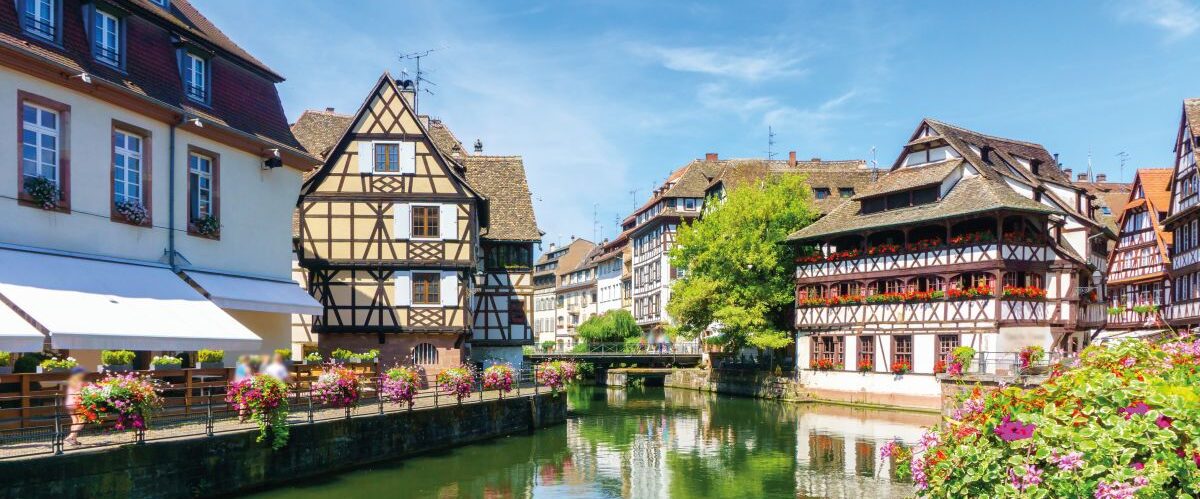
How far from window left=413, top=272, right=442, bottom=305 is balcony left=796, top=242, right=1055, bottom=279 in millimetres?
17901

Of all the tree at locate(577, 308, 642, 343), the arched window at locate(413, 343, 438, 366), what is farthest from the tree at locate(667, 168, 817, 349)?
the tree at locate(577, 308, 642, 343)

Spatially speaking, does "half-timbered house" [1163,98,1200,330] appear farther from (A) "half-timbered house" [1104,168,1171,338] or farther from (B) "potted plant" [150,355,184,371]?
(B) "potted plant" [150,355,184,371]

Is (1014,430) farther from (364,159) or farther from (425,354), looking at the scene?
(364,159)

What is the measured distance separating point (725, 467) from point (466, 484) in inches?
252

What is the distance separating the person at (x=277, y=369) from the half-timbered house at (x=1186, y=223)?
30.4 meters

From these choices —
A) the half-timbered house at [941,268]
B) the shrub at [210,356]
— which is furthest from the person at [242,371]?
the half-timbered house at [941,268]

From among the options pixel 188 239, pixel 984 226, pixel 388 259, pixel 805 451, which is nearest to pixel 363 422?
pixel 188 239

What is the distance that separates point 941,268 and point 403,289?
20.4m

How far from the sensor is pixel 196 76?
72.2 feet

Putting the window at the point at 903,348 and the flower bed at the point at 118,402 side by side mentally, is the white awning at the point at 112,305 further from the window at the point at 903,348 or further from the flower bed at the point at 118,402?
the window at the point at 903,348

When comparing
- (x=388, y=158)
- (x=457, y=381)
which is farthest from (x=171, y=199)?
(x=388, y=158)

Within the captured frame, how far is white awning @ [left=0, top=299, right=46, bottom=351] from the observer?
14.1 meters

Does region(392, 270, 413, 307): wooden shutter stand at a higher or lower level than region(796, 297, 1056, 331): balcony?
higher

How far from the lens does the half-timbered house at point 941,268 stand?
36156 millimetres
